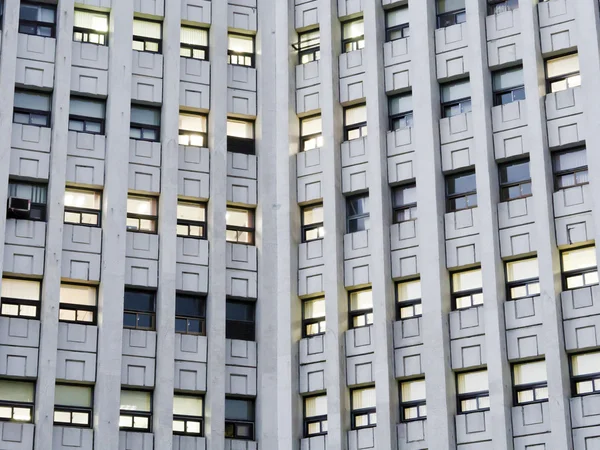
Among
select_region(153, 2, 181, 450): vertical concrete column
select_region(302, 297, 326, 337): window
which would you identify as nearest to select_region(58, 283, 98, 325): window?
select_region(153, 2, 181, 450): vertical concrete column

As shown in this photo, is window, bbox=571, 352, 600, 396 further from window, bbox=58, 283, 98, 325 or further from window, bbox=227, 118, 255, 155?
window, bbox=58, 283, 98, 325

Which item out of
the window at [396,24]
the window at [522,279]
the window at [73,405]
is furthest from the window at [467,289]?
the window at [73,405]

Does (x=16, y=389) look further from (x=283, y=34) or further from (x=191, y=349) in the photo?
(x=283, y=34)

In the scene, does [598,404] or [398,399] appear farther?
[398,399]

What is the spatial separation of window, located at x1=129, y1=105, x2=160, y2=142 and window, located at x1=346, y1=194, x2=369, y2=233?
738 centimetres

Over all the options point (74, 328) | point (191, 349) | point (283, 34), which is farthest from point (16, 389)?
point (283, 34)

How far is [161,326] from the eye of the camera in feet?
179

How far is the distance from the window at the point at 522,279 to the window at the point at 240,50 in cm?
1358

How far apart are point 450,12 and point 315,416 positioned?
15192 millimetres

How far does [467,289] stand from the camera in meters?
53.7

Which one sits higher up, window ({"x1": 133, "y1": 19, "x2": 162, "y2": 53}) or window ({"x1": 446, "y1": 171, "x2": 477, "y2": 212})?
window ({"x1": 133, "y1": 19, "x2": 162, "y2": 53})

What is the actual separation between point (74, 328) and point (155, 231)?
191 inches

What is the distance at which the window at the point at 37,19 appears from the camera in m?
57.5

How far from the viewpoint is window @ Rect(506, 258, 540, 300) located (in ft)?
172
